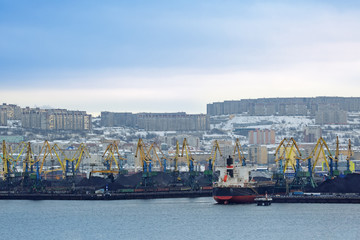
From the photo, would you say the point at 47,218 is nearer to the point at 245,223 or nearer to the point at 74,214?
the point at 74,214

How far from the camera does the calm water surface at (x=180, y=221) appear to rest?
75.0 meters

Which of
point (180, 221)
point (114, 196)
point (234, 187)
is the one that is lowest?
point (180, 221)

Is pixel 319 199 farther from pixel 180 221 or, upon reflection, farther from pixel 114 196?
pixel 114 196


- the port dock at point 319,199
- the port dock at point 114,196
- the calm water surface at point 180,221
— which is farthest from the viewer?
the port dock at point 114,196

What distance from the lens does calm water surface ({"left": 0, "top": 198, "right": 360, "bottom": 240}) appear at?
7500 cm

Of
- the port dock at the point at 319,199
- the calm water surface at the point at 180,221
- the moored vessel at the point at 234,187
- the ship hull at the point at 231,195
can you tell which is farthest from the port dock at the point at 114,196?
the port dock at the point at 319,199

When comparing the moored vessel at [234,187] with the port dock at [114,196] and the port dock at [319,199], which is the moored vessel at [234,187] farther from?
the port dock at [114,196]

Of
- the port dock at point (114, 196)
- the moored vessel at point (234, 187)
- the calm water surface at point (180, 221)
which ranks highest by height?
the moored vessel at point (234, 187)

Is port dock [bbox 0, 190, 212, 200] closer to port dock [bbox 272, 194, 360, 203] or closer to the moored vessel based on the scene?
the moored vessel

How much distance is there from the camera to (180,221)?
276 feet

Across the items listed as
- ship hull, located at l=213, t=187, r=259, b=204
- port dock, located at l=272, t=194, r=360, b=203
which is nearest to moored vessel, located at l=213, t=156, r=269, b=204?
ship hull, located at l=213, t=187, r=259, b=204

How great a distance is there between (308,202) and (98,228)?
26.5 m

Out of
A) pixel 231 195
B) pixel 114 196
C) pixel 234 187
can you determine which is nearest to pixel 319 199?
pixel 234 187

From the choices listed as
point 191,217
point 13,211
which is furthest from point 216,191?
point 13,211
